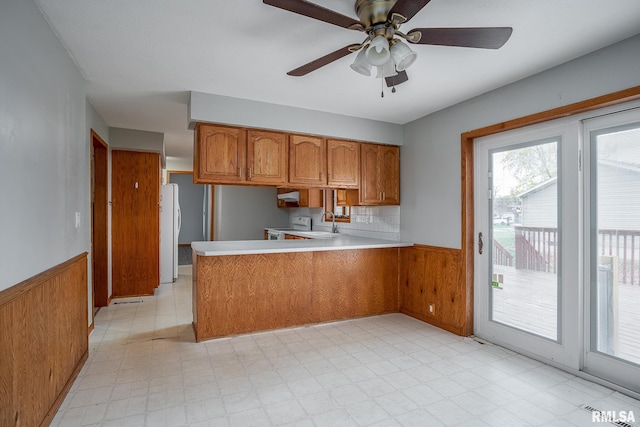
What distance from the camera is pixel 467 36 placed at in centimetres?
171

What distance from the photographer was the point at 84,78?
2.82 m

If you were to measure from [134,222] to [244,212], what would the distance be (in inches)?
108

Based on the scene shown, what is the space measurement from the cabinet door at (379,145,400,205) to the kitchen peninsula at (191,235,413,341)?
576 millimetres

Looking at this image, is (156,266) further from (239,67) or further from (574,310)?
(574,310)

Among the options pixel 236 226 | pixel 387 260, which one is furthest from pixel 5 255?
pixel 236 226

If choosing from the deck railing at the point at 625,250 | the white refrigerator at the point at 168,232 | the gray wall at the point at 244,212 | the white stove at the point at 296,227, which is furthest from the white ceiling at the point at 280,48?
the gray wall at the point at 244,212

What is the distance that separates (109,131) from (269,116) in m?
2.55

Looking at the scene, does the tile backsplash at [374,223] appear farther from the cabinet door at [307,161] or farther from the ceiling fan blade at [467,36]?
the ceiling fan blade at [467,36]

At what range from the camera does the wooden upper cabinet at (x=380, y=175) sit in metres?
4.11

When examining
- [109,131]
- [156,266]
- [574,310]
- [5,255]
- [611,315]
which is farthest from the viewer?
[156,266]

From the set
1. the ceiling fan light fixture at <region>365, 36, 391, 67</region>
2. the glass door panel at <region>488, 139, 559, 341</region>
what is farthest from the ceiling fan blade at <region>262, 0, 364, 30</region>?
the glass door panel at <region>488, 139, 559, 341</region>

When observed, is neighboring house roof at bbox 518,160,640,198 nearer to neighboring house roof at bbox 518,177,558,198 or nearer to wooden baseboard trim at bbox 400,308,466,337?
neighboring house roof at bbox 518,177,558,198

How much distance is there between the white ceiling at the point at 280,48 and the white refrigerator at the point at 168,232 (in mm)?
2497

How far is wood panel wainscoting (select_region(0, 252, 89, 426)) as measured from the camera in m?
1.49
